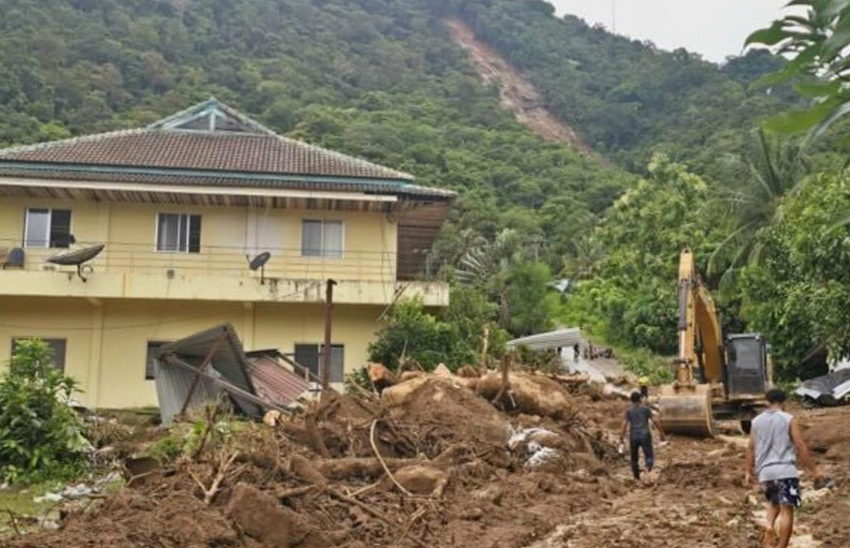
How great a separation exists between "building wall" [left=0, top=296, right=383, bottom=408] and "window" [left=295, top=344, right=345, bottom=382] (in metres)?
0.13

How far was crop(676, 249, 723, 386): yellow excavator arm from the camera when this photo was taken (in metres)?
16.7

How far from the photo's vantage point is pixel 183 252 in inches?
916

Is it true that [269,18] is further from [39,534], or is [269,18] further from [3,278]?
[39,534]

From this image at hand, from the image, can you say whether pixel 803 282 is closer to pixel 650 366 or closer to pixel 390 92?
pixel 650 366

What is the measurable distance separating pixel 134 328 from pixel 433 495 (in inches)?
531

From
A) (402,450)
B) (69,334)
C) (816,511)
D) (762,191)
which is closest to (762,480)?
(816,511)

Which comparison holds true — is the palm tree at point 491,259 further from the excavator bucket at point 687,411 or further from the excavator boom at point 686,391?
the excavator bucket at point 687,411

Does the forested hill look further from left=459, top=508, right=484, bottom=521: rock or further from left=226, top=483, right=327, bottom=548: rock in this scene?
left=459, top=508, right=484, bottom=521: rock

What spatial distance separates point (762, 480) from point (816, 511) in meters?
2.34

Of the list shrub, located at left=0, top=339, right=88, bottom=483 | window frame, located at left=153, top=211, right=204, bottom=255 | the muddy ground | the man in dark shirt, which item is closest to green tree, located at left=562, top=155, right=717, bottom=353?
window frame, located at left=153, top=211, right=204, bottom=255

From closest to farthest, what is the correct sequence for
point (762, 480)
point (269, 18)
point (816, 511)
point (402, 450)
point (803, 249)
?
point (762, 480) → point (816, 511) → point (402, 450) → point (803, 249) → point (269, 18)

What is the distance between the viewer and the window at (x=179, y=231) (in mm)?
23312

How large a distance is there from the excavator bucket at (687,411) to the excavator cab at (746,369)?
420 cm

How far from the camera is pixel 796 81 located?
2834 millimetres
